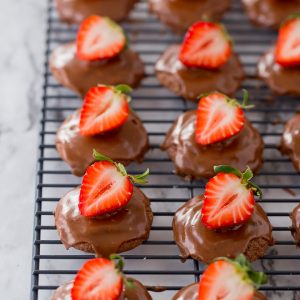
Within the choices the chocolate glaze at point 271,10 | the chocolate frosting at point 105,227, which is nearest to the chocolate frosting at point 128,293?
the chocolate frosting at point 105,227

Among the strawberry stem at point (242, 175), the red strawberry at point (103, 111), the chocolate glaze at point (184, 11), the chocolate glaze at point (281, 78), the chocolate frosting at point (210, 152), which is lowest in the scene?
the strawberry stem at point (242, 175)

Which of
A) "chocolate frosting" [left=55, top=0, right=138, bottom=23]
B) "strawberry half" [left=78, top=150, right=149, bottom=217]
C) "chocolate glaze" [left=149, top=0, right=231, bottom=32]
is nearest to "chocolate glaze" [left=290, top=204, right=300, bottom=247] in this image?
"strawberry half" [left=78, top=150, right=149, bottom=217]

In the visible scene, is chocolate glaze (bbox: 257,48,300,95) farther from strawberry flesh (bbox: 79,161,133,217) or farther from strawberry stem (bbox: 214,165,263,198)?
strawberry flesh (bbox: 79,161,133,217)

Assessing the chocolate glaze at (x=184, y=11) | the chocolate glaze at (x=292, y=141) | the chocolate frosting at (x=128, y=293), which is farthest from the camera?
the chocolate glaze at (x=184, y=11)

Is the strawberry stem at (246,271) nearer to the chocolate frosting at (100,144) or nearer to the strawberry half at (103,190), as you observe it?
the strawberry half at (103,190)

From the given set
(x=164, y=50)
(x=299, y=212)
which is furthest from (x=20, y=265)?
(x=164, y=50)

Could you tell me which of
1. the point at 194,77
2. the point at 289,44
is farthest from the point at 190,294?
the point at 289,44
